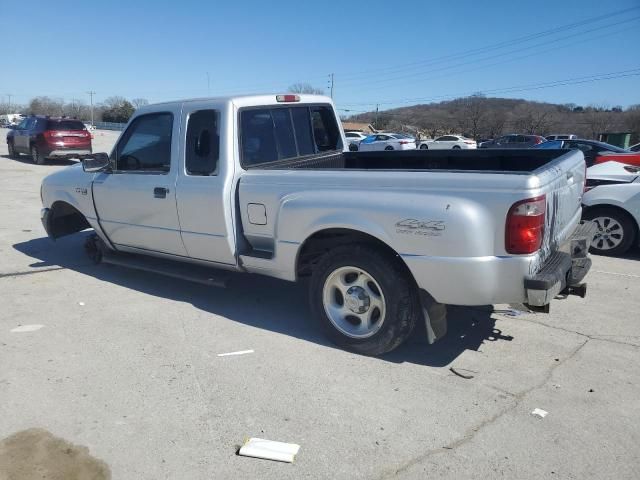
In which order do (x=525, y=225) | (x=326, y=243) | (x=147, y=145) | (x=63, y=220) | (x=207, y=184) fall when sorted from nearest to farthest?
1. (x=525, y=225)
2. (x=326, y=243)
3. (x=207, y=184)
4. (x=147, y=145)
5. (x=63, y=220)

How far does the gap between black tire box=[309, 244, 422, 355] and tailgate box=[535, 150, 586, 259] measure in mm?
960

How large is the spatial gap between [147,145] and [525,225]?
3.69m

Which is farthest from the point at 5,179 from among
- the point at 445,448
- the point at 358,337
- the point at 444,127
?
the point at 444,127

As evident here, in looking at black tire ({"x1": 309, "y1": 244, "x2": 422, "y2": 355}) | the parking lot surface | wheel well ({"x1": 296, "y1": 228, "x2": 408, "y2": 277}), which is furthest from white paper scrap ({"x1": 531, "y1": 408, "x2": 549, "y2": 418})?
wheel well ({"x1": 296, "y1": 228, "x2": 408, "y2": 277})

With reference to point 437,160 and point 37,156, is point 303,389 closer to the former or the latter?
point 437,160

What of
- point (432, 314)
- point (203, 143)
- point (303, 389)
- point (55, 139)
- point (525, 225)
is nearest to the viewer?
point (525, 225)

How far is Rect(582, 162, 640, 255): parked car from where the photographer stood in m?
6.88

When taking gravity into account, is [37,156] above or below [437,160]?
below

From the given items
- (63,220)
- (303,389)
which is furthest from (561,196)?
(63,220)

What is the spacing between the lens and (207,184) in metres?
4.55

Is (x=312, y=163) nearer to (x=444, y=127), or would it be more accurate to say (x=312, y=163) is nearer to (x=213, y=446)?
Answer: (x=213, y=446)

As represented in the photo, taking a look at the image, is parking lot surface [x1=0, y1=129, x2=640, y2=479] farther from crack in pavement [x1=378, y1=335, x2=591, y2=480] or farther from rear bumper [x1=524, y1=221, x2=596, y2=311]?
rear bumper [x1=524, y1=221, x2=596, y2=311]

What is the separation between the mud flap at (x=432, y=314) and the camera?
366 cm

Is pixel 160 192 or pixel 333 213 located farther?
pixel 160 192
